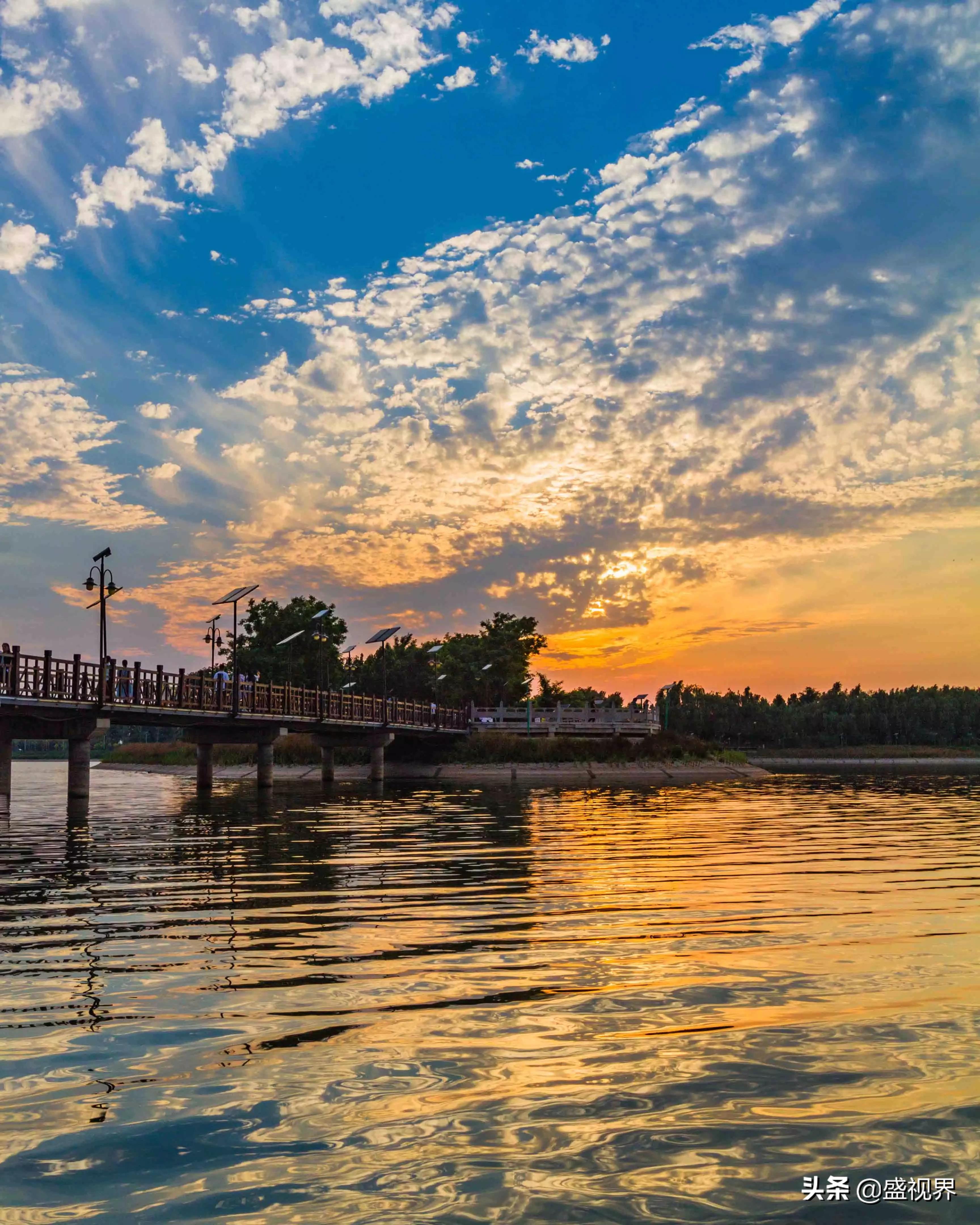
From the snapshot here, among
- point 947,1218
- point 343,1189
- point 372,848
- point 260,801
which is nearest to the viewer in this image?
point 947,1218

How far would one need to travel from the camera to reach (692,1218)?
3879 mm

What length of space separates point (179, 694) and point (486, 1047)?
3826cm

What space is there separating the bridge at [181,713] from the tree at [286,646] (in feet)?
91.5

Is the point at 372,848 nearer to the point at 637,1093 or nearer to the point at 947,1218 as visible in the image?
the point at 637,1093

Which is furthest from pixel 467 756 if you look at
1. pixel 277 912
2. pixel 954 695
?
pixel 954 695

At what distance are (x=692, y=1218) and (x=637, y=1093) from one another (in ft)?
4.53

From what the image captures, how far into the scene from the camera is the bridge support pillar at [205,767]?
163 ft

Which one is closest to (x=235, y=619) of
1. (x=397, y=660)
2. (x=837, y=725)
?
(x=397, y=660)

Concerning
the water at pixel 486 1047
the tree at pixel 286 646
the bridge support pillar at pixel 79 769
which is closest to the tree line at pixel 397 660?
the tree at pixel 286 646

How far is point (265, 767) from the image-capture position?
50.1m

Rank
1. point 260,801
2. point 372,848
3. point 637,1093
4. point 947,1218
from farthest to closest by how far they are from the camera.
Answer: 1. point 260,801
2. point 372,848
3. point 637,1093
4. point 947,1218

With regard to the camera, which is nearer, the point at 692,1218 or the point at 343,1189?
the point at 692,1218

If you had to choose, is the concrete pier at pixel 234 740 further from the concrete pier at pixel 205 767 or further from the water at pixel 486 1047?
the water at pixel 486 1047

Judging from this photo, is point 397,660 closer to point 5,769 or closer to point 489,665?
point 489,665
